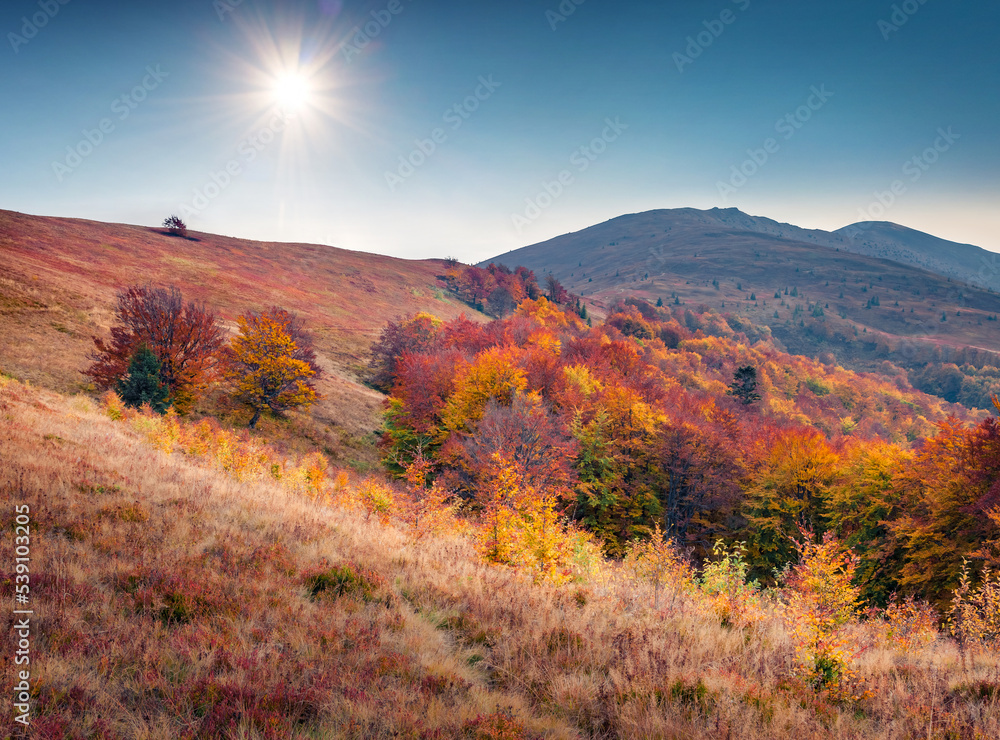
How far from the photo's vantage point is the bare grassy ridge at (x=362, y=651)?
3895mm

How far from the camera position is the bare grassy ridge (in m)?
3.89

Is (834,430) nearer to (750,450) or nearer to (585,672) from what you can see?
(750,450)

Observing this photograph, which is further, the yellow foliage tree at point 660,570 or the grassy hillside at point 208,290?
the grassy hillside at point 208,290

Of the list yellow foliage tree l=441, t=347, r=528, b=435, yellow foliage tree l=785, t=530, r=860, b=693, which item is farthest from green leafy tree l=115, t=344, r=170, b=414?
yellow foliage tree l=785, t=530, r=860, b=693

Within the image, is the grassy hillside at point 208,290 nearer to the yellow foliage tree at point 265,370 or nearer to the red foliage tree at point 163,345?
the red foliage tree at point 163,345

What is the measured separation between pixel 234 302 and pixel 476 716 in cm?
6844

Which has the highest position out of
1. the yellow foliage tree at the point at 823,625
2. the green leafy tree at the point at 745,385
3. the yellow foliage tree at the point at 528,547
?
the green leafy tree at the point at 745,385

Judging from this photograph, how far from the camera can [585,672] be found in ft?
16.8

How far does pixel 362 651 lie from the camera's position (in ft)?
16.0

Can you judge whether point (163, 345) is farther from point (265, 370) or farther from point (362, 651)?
point (362, 651)

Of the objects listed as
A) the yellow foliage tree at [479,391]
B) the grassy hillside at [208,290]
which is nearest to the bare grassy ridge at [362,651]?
the yellow foliage tree at [479,391]

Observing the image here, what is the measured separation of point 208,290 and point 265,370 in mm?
37752

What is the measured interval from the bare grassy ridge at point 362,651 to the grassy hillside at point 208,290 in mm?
26282

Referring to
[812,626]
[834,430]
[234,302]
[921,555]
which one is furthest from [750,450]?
[234,302]
